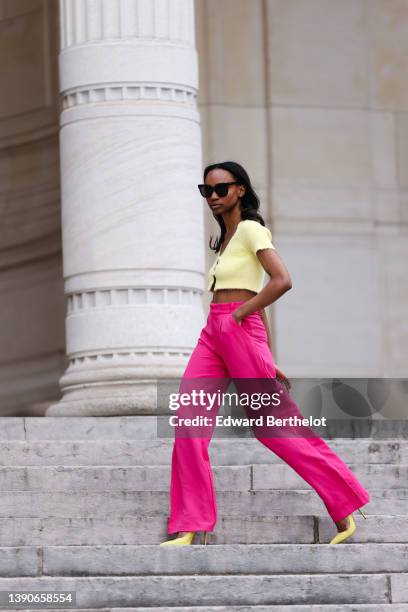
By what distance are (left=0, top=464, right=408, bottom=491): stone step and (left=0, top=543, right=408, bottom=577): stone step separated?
1367 millimetres

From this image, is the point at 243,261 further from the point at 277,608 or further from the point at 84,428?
the point at 84,428

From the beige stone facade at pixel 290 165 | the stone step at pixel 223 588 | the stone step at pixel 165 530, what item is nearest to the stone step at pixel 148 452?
the stone step at pixel 165 530

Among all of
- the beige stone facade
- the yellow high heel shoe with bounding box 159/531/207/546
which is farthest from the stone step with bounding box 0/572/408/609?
the beige stone facade

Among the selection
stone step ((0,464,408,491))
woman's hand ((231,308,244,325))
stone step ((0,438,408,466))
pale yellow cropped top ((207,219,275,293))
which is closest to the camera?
woman's hand ((231,308,244,325))

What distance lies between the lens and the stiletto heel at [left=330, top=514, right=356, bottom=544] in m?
10.4

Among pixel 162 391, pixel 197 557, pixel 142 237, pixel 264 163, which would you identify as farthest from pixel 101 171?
pixel 197 557

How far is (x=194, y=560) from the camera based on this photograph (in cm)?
990

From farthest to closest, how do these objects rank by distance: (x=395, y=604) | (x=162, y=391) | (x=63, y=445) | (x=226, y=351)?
1. (x=162, y=391)
2. (x=63, y=445)
3. (x=226, y=351)
4. (x=395, y=604)

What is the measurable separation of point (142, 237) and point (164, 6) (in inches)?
74.7

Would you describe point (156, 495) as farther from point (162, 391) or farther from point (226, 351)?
point (162, 391)

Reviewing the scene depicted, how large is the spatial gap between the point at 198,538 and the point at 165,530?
22cm

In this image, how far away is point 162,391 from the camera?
1434cm

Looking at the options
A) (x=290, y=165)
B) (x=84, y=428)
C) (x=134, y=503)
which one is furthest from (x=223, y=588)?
(x=290, y=165)

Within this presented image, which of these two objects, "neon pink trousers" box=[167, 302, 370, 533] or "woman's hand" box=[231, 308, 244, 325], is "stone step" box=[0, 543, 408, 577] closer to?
"neon pink trousers" box=[167, 302, 370, 533]
